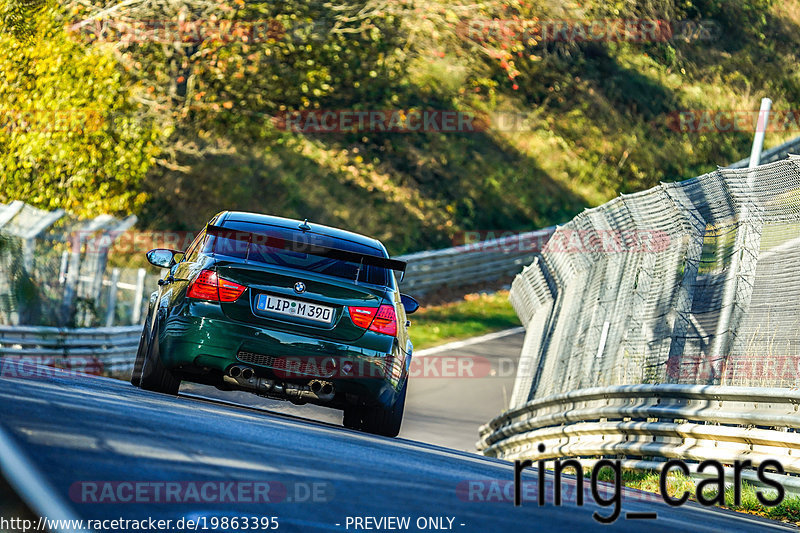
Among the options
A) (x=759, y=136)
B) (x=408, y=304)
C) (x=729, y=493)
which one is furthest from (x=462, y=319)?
(x=729, y=493)

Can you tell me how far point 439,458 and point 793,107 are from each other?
39694 mm

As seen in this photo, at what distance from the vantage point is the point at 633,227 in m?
11.5

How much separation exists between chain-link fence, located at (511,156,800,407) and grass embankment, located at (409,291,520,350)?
9.09 m

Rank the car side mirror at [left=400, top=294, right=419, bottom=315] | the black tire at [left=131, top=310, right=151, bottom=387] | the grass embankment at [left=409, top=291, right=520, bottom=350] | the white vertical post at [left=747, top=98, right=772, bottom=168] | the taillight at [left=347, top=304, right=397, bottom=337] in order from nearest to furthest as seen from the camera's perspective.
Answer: the taillight at [left=347, top=304, right=397, bottom=337]
the black tire at [left=131, top=310, right=151, bottom=387]
the car side mirror at [left=400, top=294, right=419, bottom=315]
the white vertical post at [left=747, top=98, right=772, bottom=168]
the grass embankment at [left=409, top=291, right=520, bottom=350]

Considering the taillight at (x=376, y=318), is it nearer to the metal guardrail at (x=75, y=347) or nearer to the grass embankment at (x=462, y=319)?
the metal guardrail at (x=75, y=347)

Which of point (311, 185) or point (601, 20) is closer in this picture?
point (311, 185)

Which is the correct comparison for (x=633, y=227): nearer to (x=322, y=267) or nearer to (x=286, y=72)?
(x=322, y=267)

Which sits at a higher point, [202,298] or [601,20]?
[601,20]

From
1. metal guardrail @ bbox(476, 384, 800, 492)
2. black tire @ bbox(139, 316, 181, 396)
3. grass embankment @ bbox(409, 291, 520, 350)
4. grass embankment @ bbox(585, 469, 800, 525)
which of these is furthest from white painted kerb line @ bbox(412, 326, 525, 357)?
black tire @ bbox(139, 316, 181, 396)

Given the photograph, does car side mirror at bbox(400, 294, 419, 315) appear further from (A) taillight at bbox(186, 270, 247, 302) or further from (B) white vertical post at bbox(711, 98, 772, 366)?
(B) white vertical post at bbox(711, 98, 772, 366)

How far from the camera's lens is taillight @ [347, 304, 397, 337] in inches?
344

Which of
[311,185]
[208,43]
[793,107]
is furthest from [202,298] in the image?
[793,107]

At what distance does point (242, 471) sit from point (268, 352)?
2715 mm

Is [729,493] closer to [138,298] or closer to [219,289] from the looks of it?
[219,289]
